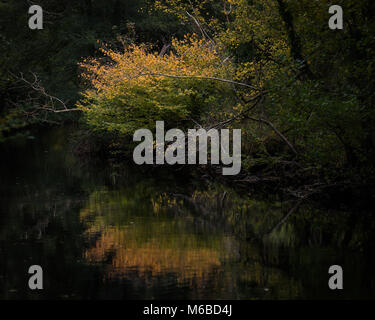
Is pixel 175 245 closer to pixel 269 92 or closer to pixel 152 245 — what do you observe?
pixel 152 245

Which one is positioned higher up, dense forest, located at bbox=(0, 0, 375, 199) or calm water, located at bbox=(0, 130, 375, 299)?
dense forest, located at bbox=(0, 0, 375, 199)

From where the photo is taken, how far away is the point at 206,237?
9.69m

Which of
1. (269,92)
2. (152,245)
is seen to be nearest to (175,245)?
(152,245)

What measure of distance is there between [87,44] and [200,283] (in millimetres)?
25170

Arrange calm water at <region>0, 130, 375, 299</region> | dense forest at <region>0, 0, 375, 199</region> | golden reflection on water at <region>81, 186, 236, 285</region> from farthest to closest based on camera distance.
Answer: dense forest at <region>0, 0, 375, 199</region> → golden reflection on water at <region>81, 186, 236, 285</region> → calm water at <region>0, 130, 375, 299</region>

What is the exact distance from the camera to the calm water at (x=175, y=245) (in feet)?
22.6

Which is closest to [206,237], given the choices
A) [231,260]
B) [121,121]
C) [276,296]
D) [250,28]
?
[231,260]

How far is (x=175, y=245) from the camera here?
902 centimetres

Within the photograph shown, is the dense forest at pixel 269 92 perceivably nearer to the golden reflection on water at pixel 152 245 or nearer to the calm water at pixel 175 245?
the calm water at pixel 175 245

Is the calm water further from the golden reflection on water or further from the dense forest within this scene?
the dense forest

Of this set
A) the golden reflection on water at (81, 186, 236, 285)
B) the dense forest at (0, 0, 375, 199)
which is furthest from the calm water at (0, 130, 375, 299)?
the dense forest at (0, 0, 375, 199)

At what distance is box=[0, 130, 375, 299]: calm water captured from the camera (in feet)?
22.6

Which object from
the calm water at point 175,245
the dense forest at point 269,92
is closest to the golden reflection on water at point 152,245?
the calm water at point 175,245
